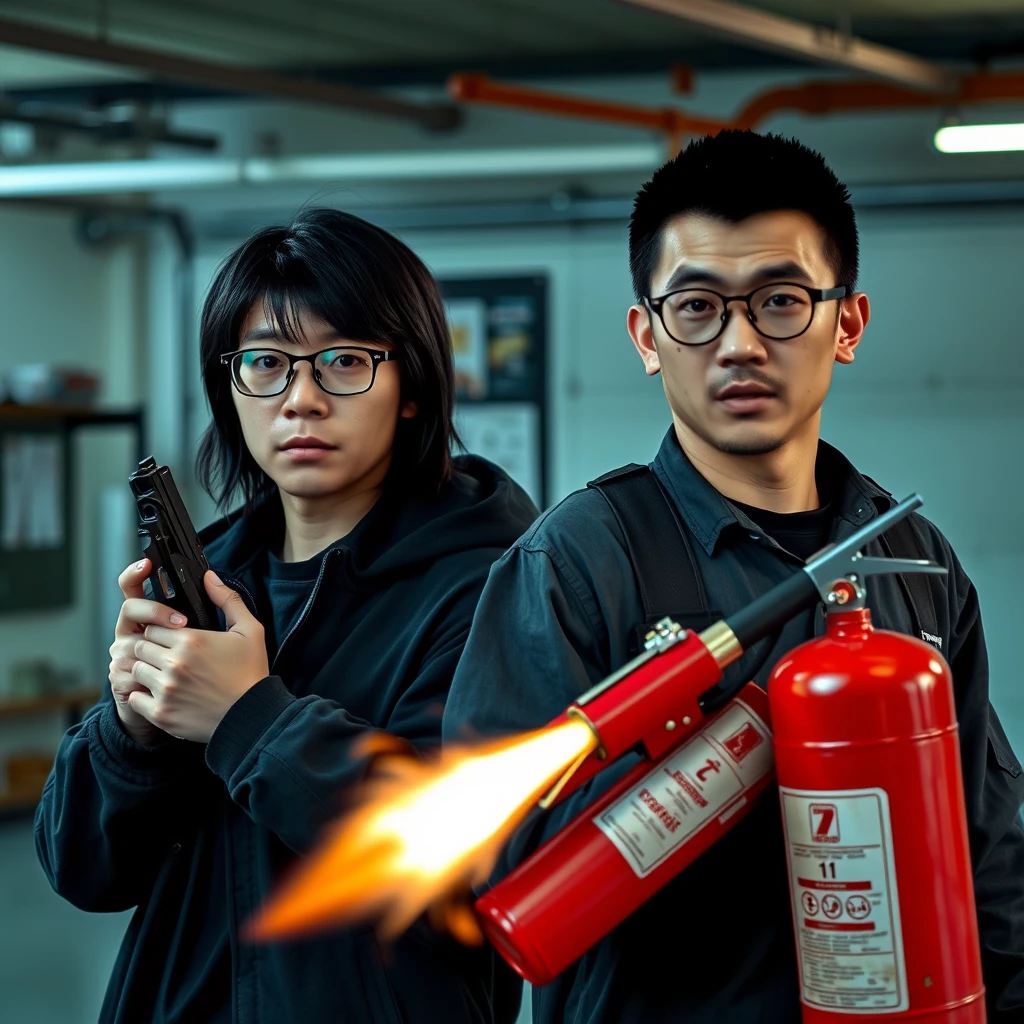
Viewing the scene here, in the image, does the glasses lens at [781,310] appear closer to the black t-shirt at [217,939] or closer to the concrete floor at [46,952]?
the black t-shirt at [217,939]

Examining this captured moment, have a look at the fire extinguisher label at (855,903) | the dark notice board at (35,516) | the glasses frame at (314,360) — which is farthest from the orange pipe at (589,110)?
the fire extinguisher label at (855,903)

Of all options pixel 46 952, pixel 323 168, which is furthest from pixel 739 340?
pixel 323 168

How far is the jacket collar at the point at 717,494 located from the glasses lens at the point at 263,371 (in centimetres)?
47

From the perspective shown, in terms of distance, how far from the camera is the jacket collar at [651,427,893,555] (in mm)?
1389

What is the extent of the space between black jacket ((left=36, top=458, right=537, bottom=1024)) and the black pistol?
11 cm

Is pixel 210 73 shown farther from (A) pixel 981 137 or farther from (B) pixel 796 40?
(A) pixel 981 137

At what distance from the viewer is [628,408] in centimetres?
660

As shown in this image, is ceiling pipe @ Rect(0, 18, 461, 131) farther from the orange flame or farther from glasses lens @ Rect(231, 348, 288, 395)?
the orange flame

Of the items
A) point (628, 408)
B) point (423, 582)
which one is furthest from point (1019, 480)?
point (423, 582)

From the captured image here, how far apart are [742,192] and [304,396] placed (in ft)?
1.83

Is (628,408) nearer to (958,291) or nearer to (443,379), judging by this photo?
(958,291)

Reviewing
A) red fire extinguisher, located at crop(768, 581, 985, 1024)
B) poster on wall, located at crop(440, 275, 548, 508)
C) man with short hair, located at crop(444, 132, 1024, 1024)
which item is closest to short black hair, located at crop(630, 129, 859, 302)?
man with short hair, located at crop(444, 132, 1024, 1024)

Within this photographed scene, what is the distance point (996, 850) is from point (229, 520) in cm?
105

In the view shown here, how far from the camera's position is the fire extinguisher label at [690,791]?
116cm
